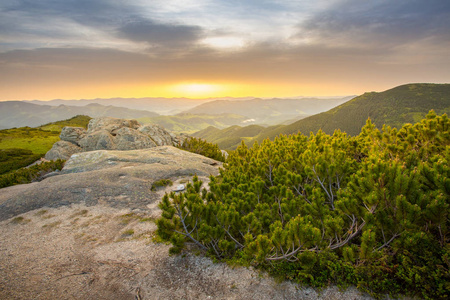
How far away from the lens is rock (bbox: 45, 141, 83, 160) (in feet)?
99.9

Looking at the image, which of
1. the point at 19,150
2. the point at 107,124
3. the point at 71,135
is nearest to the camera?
the point at 71,135

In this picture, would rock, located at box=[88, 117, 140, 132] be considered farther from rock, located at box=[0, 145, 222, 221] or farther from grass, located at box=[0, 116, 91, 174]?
rock, located at box=[0, 145, 222, 221]

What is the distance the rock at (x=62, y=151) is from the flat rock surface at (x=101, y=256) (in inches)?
743

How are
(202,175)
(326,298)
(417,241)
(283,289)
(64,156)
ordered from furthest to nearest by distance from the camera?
1. (64,156)
2. (202,175)
3. (283,289)
4. (326,298)
5. (417,241)

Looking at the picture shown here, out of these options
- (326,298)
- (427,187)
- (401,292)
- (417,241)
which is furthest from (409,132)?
(326,298)

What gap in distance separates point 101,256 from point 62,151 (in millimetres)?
30513

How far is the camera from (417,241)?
536cm

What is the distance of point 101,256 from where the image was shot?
8258mm

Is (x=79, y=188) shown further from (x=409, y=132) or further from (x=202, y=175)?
(x=409, y=132)

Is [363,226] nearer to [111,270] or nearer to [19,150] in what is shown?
[111,270]

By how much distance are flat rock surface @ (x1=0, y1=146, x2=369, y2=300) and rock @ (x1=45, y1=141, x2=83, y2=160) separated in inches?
743

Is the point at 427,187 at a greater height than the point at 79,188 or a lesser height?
greater

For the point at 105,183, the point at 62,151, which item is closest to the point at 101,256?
the point at 105,183

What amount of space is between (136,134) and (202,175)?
1913 centimetres
